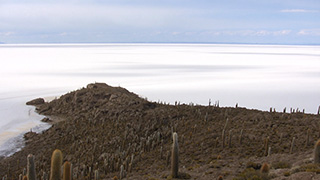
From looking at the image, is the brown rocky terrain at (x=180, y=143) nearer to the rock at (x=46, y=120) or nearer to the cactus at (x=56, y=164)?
the rock at (x=46, y=120)

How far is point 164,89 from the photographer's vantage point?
7219cm

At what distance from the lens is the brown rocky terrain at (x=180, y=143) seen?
2122 cm

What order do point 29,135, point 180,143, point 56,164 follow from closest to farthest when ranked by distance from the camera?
point 56,164 < point 180,143 < point 29,135

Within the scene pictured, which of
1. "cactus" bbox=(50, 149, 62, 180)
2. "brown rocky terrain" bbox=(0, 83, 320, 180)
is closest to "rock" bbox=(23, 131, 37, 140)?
"brown rocky terrain" bbox=(0, 83, 320, 180)

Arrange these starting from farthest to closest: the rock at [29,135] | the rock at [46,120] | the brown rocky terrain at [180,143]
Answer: the rock at [46,120], the rock at [29,135], the brown rocky terrain at [180,143]

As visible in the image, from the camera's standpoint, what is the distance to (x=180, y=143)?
92.0ft

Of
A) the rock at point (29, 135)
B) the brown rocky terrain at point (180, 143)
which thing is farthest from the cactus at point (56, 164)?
the rock at point (29, 135)

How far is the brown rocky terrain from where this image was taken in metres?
21.2

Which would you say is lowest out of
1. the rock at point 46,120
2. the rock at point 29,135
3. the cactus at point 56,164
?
the rock at point 29,135

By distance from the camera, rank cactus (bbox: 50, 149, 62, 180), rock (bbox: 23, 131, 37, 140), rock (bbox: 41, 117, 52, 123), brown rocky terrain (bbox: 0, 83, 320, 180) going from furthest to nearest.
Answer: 1. rock (bbox: 41, 117, 52, 123)
2. rock (bbox: 23, 131, 37, 140)
3. brown rocky terrain (bbox: 0, 83, 320, 180)
4. cactus (bbox: 50, 149, 62, 180)

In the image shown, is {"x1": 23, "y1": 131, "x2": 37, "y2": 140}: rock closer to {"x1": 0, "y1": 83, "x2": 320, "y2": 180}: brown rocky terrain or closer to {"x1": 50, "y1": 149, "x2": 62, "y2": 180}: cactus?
{"x1": 0, "y1": 83, "x2": 320, "y2": 180}: brown rocky terrain

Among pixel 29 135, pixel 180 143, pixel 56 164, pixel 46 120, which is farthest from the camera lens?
pixel 46 120

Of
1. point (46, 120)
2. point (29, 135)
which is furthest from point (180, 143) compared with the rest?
point (46, 120)

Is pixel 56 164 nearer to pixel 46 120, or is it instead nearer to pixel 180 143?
pixel 180 143
